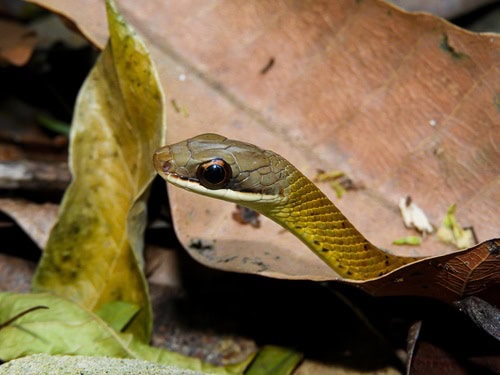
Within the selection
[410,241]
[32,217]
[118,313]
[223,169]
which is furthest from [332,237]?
[32,217]

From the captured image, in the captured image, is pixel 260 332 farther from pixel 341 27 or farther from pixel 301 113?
pixel 341 27

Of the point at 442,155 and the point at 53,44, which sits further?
the point at 53,44

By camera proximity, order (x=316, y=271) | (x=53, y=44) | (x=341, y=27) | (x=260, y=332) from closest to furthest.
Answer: (x=316, y=271) < (x=260, y=332) < (x=341, y=27) < (x=53, y=44)

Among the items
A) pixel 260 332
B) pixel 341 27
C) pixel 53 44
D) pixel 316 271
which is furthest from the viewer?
pixel 53 44

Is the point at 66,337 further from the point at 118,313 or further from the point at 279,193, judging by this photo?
the point at 279,193

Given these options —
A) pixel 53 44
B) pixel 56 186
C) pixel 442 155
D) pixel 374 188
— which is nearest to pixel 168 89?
pixel 56 186

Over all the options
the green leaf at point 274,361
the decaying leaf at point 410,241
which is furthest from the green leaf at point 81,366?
the decaying leaf at point 410,241

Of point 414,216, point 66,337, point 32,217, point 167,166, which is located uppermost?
point 414,216
